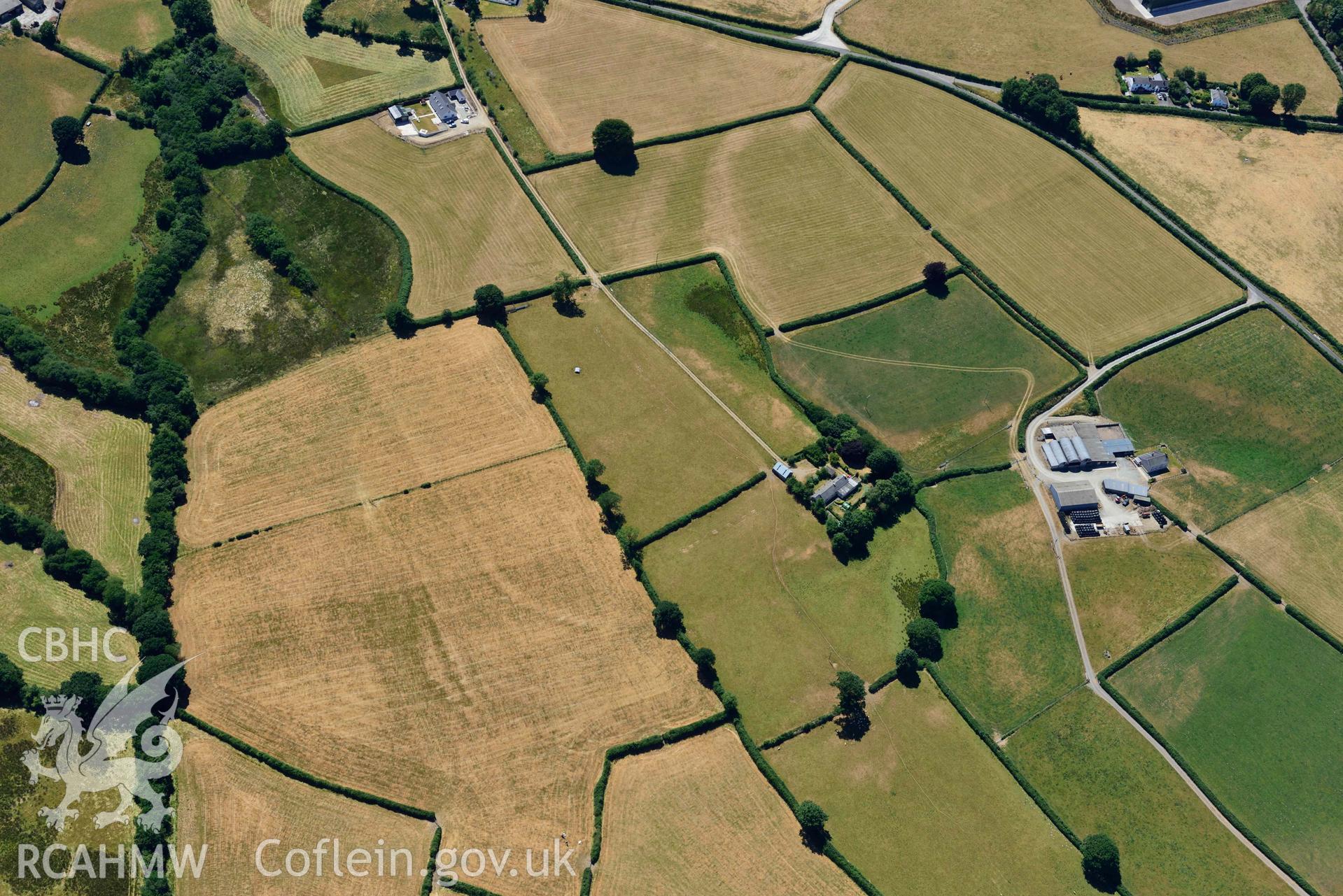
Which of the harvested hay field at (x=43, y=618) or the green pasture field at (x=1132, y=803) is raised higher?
the harvested hay field at (x=43, y=618)

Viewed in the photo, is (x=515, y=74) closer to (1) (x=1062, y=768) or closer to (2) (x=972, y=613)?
(2) (x=972, y=613)

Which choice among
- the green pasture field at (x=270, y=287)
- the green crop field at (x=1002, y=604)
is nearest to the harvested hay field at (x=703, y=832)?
the green crop field at (x=1002, y=604)

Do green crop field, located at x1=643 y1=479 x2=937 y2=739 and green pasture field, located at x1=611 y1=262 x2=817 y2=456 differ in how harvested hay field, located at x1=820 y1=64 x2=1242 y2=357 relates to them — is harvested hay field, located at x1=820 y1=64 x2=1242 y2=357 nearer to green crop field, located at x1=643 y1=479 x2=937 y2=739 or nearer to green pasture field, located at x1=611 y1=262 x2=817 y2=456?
green pasture field, located at x1=611 y1=262 x2=817 y2=456

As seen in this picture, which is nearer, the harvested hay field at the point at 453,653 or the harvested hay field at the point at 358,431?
the harvested hay field at the point at 453,653

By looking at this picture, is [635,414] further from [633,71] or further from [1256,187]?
[1256,187]

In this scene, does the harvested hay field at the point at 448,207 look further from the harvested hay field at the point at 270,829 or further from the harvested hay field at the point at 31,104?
the harvested hay field at the point at 270,829

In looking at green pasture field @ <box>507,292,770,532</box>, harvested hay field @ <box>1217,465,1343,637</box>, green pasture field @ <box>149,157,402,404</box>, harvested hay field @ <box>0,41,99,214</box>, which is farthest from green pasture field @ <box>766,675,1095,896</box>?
harvested hay field @ <box>0,41,99,214</box>

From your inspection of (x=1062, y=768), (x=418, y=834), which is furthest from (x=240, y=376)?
(x=1062, y=768)
